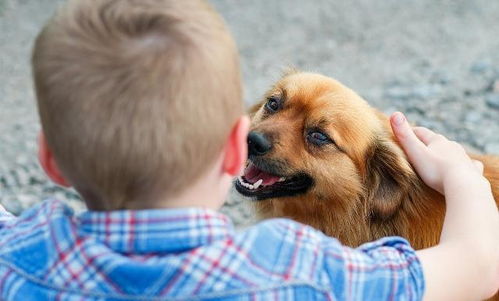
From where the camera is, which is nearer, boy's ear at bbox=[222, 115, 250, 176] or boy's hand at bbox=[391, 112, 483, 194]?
boy's ear at bbox=[222, 115, 250, 176]

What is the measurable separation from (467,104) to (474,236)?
379cm

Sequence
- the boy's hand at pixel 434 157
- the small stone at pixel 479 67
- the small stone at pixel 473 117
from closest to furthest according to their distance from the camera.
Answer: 1. the boy's hand at pixel 434 157
2. the small stone at pixel 473 117
3. the small stone at pixel 479 67

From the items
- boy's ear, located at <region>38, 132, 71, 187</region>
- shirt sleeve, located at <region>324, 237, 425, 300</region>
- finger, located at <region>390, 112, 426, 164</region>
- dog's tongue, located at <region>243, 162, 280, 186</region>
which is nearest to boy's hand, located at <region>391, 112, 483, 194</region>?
finger, located at <region>390, 112, 426, 164</region>

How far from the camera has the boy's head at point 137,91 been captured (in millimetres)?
1378

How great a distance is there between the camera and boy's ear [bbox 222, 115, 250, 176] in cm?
153

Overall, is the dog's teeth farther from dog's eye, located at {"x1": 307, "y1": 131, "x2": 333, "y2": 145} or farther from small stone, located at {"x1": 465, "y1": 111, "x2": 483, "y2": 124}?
small stone, located at {"x1": 465, "y1": 111, "x2": 483, "y2": 124}

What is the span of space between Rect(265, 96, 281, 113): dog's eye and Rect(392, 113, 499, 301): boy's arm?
3.43 ft

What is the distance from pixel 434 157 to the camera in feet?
7.75

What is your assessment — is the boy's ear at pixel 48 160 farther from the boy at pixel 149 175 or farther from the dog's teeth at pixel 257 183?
the dog's teeth at pixel 257 183

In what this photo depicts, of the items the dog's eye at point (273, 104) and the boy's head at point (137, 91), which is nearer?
the boy's head at point (137, 91)

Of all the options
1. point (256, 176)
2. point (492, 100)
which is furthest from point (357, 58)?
point (256, 176)

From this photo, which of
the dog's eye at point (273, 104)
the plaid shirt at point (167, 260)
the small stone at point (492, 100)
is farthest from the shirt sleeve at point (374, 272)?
the small stone at point (492, 100)

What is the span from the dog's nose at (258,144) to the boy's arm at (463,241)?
2.72ft

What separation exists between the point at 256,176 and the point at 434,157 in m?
0.94
